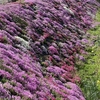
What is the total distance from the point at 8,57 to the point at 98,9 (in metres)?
47.3

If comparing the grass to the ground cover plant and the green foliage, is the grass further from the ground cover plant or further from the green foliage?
the green foliage

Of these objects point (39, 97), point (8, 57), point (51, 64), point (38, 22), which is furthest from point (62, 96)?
point (38, 22)

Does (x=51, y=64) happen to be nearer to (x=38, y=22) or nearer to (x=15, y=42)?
(x=15, y=42)

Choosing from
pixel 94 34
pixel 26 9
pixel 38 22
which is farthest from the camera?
pixel 94 34

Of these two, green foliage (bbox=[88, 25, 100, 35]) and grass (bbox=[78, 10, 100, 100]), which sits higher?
grass (bbox=[78, 10, 100, 100])

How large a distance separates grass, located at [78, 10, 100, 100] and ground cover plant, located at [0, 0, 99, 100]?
72cm

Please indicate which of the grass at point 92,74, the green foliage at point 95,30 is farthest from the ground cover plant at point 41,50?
the green foliage at point 95,30

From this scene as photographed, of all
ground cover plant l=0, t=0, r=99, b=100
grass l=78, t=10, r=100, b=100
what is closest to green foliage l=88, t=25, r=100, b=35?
ground cover plant l=0, t=0, r=99, b=100

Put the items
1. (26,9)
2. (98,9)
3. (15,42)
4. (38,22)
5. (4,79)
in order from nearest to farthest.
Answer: (4,79) < (15,42) < (38,22) < (26,9) < (98,9)

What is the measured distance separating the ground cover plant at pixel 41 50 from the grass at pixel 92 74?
28.4 inches

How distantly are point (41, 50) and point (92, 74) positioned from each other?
18.5ft

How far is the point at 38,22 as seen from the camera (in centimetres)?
3606

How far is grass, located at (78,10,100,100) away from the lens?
22.7m

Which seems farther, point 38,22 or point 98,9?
point 98,9
